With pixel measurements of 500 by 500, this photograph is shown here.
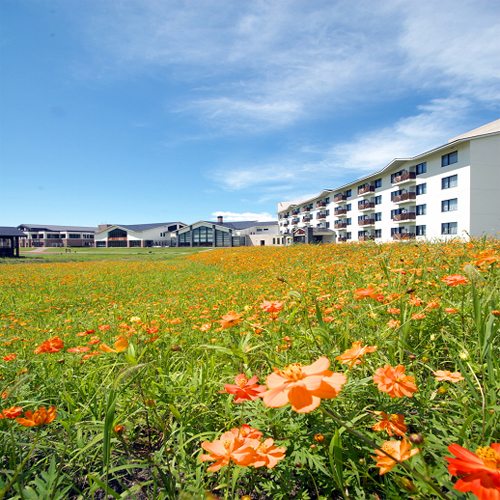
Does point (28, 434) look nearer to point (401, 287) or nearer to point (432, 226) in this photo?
point (401, 287)

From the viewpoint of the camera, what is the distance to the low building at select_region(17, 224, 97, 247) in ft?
239

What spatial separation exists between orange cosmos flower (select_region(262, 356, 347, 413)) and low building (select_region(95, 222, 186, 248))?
63.7 m

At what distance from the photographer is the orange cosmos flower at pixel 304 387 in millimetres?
534

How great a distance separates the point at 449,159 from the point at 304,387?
25.2m

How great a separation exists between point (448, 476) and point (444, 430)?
0.20m

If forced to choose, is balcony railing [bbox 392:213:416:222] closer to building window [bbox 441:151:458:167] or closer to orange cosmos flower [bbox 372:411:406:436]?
building window [bbox 441:151:458:167]

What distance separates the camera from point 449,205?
2031 cm

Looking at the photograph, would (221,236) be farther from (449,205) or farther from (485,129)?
(485,129)

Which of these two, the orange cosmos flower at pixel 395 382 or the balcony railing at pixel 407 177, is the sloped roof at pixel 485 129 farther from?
the orange cosmos flower at pixel 395 382

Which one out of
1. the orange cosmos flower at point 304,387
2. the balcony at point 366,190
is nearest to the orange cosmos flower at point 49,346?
the orange cosmos flower at point 304,387

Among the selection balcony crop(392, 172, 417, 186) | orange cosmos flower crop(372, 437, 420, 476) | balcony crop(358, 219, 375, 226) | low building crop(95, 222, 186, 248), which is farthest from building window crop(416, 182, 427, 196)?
low building crop(95, 222, 186, 248)

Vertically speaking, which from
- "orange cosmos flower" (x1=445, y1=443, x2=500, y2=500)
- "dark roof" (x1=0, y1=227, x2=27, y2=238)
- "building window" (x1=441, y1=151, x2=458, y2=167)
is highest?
"building window" (x1=441, y1=151, x2=458, y2=167)

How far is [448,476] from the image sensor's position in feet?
2.83

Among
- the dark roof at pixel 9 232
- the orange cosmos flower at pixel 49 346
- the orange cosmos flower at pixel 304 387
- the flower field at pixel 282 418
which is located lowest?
the flower field at pixel 282 418
